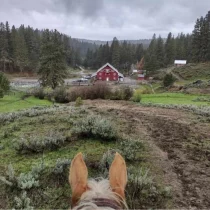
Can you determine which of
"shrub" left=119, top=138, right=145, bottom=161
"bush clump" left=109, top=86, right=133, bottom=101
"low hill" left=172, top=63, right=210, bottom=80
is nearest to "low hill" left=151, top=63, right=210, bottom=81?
"low hill" left=172, top=63, right=210, bottom=80

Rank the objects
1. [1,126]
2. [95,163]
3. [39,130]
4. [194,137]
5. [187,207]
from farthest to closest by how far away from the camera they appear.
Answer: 1. [1,126]
2. [39,130]
3. [194,137]
4. [95,163]
5. [187,207]

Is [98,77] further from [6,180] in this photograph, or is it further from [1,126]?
[6,180]

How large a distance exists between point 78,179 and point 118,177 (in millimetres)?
279

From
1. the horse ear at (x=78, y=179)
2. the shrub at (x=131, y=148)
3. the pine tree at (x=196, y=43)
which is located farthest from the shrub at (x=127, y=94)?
the pine tree at (x=196, y=43)

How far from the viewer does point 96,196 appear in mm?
1531

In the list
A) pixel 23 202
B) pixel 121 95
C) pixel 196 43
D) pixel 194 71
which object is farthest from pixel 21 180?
pixel 196 43

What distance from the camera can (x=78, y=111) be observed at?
10430 mm

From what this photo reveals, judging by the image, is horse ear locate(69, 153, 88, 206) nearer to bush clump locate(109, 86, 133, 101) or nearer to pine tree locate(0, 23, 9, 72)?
bush clump locate(109, 86, 133, 101)

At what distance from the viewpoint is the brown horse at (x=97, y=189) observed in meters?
1.47

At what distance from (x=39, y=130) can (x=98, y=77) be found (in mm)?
54032

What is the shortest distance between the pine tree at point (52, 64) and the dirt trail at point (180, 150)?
25.4 meters

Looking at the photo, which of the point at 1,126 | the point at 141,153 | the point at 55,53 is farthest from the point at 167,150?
the point at 55,53

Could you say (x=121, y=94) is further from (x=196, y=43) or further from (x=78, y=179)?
(x=196, y=43)

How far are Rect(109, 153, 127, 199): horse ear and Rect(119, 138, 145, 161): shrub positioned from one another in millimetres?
3765
